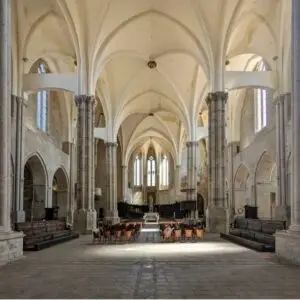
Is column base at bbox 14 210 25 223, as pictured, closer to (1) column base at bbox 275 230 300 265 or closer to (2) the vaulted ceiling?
(2) the vaulted ceiling

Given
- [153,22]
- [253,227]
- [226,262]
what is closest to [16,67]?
[153,22]

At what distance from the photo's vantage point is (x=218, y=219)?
23562 millimetres

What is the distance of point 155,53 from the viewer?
1148 inches

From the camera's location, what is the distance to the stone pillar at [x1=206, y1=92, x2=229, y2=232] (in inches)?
931

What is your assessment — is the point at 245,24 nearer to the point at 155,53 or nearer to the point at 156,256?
the point at 155,53

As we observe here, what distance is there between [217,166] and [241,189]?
12860mm

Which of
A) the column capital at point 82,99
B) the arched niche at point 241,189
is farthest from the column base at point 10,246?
the arched niche at point 241,189

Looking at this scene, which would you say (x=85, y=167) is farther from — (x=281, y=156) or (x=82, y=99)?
(x=281, y=156)

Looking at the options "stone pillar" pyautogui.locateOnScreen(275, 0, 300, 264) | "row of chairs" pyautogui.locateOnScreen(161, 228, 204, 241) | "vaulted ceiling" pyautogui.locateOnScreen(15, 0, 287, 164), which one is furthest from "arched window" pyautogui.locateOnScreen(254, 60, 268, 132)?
"stone pillar" pyautogui.locateOnScreen(275, 0, 300, 264)

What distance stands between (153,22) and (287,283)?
20.3 meters

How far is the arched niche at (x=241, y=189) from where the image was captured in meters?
35.3

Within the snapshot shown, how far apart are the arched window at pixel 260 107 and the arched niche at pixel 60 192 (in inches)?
595

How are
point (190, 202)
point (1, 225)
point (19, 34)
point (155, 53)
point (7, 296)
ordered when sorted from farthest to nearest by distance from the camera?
point (190, 202) → point (155, 53) → point (19, 34) → point (1, 225) → point (7, 296)

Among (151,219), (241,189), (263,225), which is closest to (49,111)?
(151,219)
